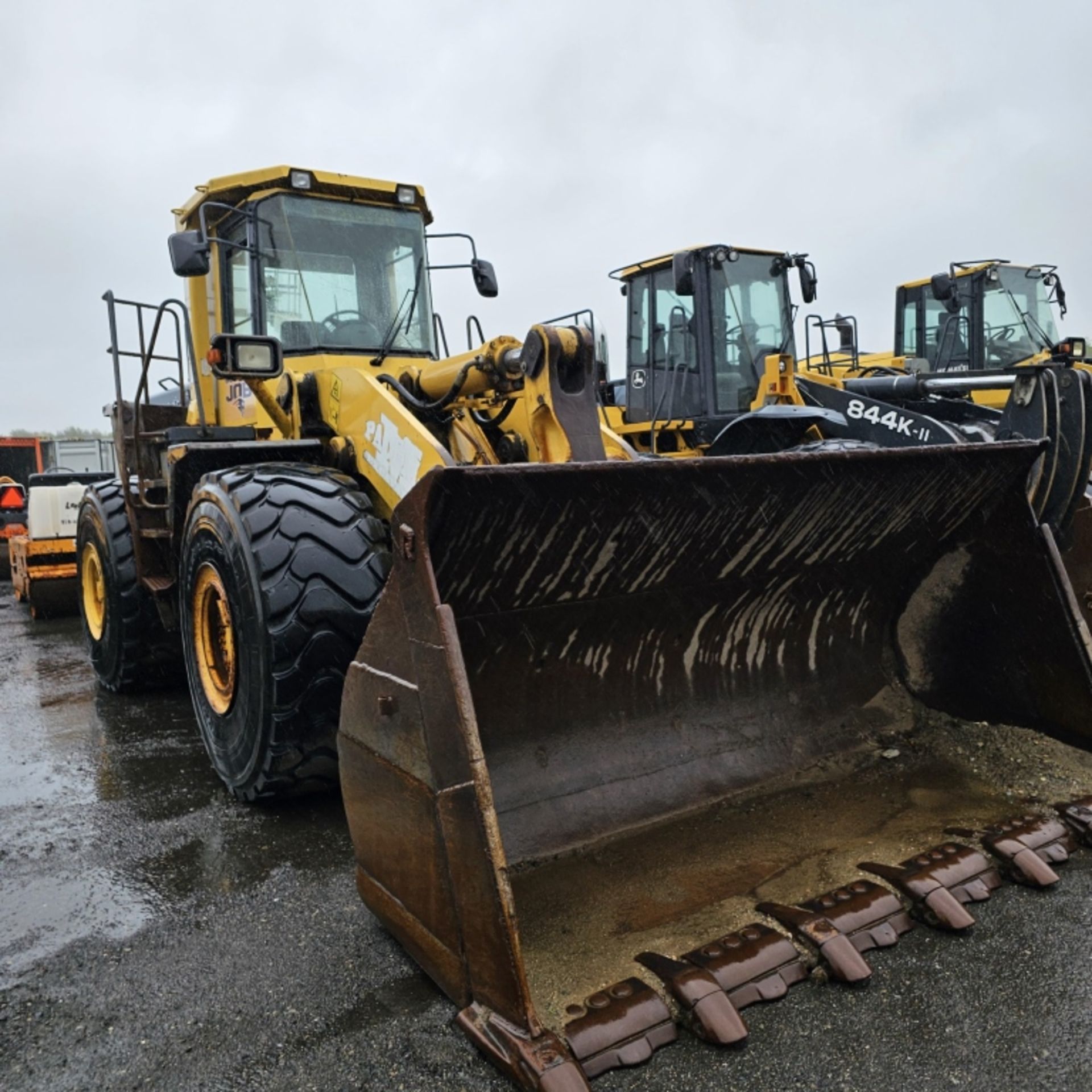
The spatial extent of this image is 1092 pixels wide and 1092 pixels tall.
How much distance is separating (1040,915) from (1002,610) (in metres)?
1.23

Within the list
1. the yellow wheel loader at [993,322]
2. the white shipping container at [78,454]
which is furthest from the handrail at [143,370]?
the white shipping container at [78,454]

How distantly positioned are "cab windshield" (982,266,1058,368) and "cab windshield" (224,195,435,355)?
8262 mm

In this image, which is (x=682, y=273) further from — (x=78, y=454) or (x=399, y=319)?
(x=78, y=454)

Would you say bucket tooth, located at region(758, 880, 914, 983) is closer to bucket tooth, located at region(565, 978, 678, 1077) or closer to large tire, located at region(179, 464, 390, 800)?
bucket tooth, located at region(565, 978, 678, 1077)

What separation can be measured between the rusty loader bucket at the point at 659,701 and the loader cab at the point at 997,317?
8076 mm

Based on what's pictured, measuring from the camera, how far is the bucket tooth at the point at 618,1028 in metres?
2.04

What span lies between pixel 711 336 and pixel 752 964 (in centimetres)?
681

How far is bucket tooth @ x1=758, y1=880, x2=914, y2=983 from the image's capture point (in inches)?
92.4

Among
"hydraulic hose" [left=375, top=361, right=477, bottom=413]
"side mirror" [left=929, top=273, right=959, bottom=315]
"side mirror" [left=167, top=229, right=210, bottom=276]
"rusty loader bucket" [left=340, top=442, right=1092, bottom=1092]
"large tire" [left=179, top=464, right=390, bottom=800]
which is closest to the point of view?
"rusty loader bucket" [left=340, top=442, right=1092, bottom=1092]

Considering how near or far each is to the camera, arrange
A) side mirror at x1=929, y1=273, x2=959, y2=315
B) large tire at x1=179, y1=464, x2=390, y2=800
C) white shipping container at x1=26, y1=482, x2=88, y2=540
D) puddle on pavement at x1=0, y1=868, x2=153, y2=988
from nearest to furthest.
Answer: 1. puddle on pavement at x1=0, y1=868, x2=153, y2=988
2. large tire at x1=179, y1=464, x2=390, y2=800
3. white shipping container at x1=26, y1=482, x2=88, y2=540
4. side mirror at x1=929, y1=273, x2=959, y2=315

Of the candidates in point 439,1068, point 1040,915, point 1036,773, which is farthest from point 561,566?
point 1036,773

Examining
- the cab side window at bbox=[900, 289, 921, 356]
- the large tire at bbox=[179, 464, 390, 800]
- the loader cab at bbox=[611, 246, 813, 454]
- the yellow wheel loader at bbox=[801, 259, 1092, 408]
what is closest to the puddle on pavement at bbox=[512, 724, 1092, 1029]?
the large tire at bbox=[179, 464, 390, 800]

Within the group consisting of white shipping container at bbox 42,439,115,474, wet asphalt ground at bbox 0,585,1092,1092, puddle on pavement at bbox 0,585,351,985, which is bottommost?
puddle on pavement at bbox 0,585,351,985

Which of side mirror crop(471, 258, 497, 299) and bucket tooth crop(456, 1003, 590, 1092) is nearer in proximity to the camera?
bucket tooth crop(456, 1003, 590, 1092)
